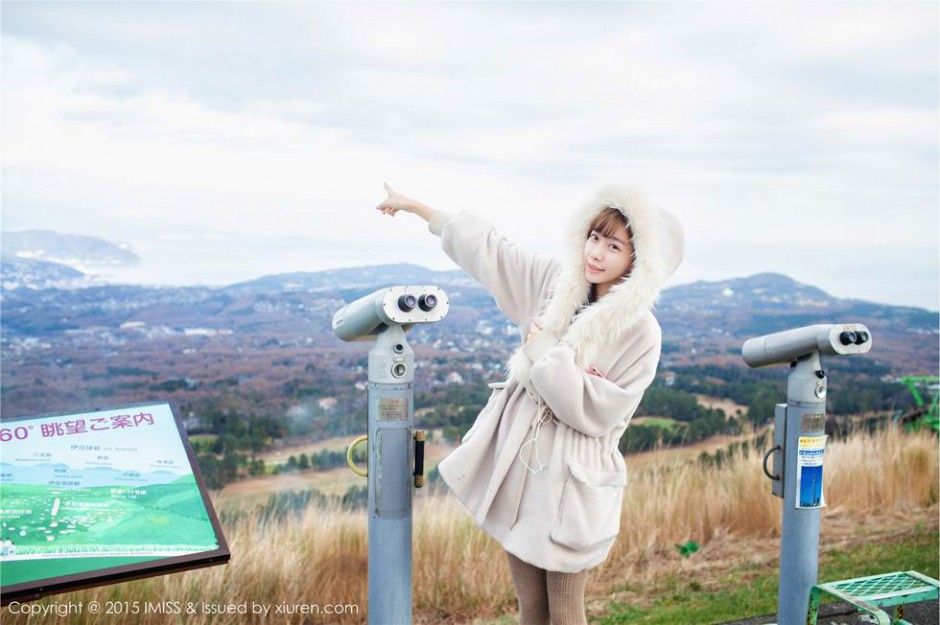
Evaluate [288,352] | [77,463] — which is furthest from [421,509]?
[288,352]

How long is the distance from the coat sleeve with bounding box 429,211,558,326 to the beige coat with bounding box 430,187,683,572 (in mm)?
110

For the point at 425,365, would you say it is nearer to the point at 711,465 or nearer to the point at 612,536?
the point at 711,465

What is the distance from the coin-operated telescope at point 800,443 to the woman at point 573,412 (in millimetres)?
856

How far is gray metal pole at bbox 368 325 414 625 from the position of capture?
2.59 metres

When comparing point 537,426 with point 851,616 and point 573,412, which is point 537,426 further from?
point 851,616

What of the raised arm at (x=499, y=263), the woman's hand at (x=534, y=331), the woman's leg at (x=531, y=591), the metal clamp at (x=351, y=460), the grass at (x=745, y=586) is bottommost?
the grass at (x=745, y=586)

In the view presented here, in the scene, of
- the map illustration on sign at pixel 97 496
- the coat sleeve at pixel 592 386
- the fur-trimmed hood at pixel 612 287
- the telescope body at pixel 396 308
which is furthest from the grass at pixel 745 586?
the map illustration on sign at pixel 97 496

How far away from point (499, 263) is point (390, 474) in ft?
2.51

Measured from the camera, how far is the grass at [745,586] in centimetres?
399

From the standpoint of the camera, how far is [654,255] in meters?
2.50

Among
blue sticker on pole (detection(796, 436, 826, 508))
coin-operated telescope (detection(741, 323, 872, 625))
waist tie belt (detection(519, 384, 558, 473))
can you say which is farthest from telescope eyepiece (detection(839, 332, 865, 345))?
waist tie belt (detection(519, 384, 558, 473))

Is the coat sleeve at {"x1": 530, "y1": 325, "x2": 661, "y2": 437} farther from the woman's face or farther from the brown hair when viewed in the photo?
the brown hair

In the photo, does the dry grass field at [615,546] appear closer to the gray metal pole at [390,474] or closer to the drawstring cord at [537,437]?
the gray metal pole at [390,474]

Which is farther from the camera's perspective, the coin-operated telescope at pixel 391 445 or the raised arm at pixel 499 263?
the raised arm at pixel 499 263
